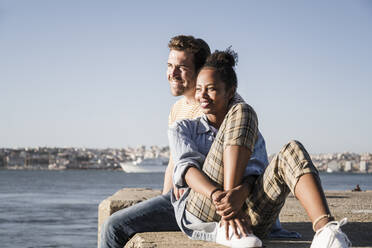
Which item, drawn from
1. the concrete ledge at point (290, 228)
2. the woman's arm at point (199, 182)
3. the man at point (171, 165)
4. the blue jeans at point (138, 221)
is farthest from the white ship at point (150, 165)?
the woman's arm at point (199, 182)

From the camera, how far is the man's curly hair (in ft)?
11.2

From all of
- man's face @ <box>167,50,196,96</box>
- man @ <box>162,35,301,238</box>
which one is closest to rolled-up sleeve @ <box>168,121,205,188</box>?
man @ <box>162,35,301,238</box>

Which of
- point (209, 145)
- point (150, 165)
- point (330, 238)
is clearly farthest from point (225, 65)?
point (150, 165)

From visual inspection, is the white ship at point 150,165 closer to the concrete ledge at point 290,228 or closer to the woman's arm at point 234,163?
the concrete ledge at point 290,228

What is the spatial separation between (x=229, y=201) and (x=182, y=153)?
384 millimetres

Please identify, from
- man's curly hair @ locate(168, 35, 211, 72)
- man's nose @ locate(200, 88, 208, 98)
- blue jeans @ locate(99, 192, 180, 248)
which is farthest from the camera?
man's curly hair @ locate(168, 35, 211, 72)

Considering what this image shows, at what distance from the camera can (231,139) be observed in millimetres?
2557

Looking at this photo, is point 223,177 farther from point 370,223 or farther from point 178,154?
point 370,223

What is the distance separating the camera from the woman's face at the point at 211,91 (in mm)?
2828

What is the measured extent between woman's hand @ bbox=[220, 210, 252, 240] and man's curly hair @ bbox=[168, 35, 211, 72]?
3.84 ft

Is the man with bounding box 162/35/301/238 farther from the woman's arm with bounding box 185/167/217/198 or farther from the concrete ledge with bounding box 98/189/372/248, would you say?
the woman's arm with bounding box 185/167/217/198

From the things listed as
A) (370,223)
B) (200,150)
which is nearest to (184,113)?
(200,150)

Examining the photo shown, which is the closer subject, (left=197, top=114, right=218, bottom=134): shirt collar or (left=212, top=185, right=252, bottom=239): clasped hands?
(left=212, top=185, right=252, bottom=239): clasped hands

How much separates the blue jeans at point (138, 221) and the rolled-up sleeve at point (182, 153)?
318 mm
